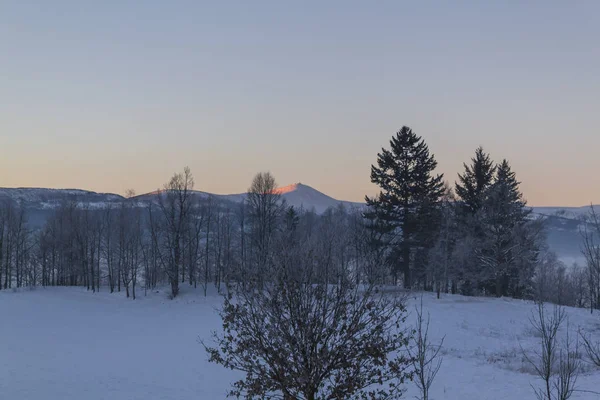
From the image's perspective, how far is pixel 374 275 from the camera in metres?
7.17

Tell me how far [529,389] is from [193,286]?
3667 cm

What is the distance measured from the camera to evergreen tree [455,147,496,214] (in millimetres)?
43875

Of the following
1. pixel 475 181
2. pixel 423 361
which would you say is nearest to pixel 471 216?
pixel 475 181

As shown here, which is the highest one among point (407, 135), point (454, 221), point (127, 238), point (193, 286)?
point (407, 135)

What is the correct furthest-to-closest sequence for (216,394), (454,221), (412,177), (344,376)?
(454,221)
(412,177)
(216,394)
(344,376)

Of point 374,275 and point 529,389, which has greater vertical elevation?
point 374,275

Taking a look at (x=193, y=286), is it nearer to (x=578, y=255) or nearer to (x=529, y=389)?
(x=529, y=389)

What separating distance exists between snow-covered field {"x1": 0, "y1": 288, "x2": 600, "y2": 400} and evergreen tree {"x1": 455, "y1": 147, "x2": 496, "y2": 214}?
12.4m

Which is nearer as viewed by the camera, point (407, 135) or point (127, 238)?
point (407, 135)

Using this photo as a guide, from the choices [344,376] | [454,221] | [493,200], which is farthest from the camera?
[454,221]

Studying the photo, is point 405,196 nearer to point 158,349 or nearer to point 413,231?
point 413,231

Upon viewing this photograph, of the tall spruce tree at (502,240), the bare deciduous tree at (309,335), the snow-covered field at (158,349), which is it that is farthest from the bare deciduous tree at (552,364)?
the tall spruce tree at (502,240)

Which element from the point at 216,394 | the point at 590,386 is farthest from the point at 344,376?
the point at 590,386

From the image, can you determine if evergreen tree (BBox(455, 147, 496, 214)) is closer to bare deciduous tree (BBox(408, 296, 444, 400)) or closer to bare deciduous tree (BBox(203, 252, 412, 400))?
bare deciduous tree (BBox(408, 296, 444, 400))
